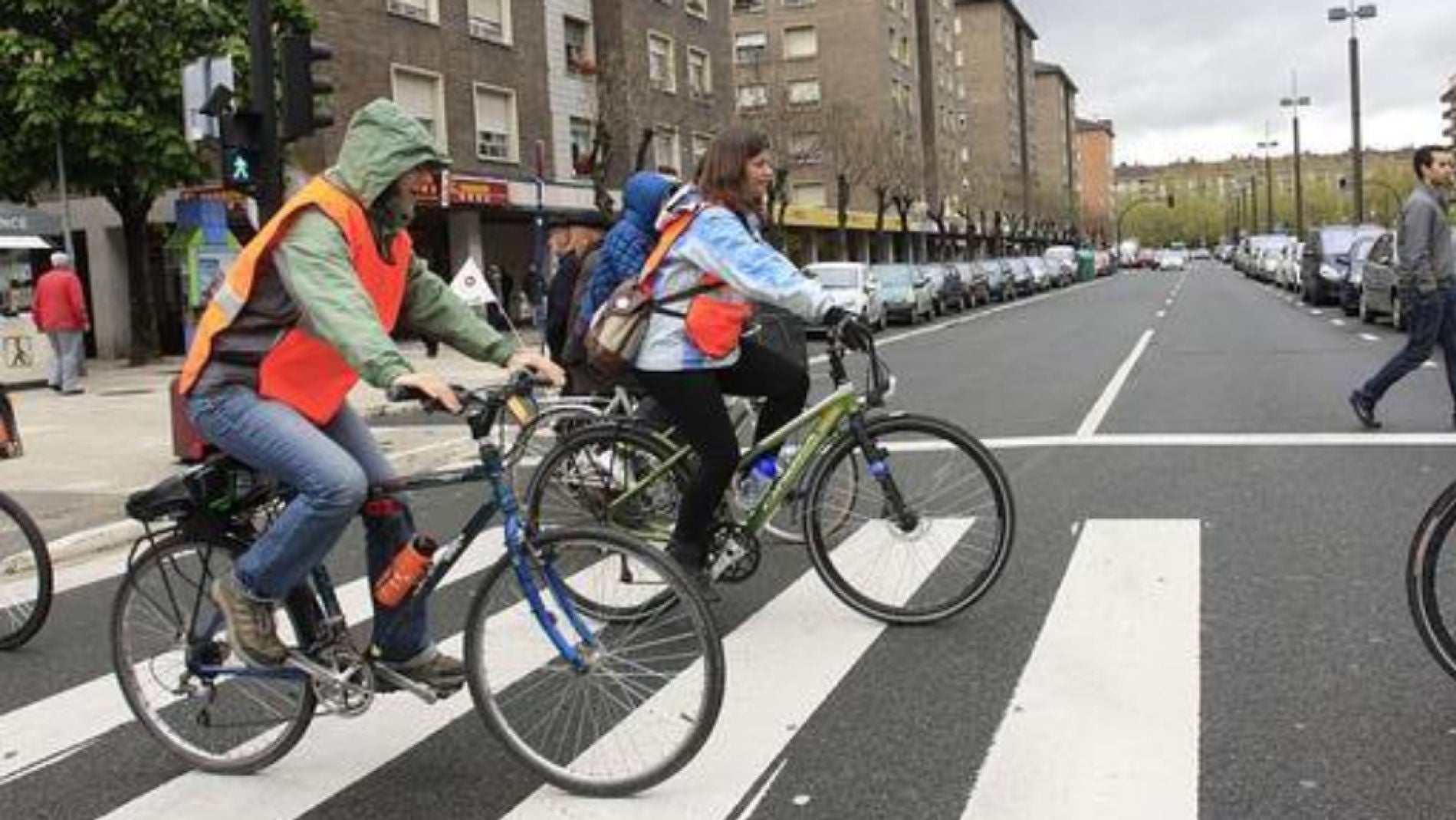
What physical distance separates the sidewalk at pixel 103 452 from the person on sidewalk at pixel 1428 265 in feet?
19.9

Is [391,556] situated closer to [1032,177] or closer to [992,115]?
[992,115]

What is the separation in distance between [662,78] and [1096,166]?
140 metres

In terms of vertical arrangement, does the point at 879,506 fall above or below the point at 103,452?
above

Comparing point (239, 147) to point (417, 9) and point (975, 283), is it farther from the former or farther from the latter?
point (975, 283)

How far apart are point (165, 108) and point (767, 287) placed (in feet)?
71.7

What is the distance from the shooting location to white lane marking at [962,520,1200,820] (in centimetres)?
392

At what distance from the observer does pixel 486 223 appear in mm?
37562

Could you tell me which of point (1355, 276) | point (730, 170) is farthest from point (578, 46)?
point (730, 170)

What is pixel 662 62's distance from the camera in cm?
4625

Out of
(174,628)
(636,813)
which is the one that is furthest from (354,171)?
(636,813)

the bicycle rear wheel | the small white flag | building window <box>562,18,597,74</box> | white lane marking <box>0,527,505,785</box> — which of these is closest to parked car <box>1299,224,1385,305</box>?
building window <box>562,18,597,74</box>

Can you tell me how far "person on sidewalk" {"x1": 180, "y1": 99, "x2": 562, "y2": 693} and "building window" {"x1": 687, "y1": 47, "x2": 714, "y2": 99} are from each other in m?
44.1

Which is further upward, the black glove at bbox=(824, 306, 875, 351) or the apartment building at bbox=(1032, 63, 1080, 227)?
the apartment building at bbox=(1032, 63, 1080, 227)

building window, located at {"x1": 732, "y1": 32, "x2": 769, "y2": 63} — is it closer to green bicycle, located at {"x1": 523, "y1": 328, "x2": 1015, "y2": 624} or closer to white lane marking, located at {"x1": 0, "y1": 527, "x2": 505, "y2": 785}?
green bicycle, located at {"x1": 523, "y1": 328, "x2": 1015, "y2": 624}
